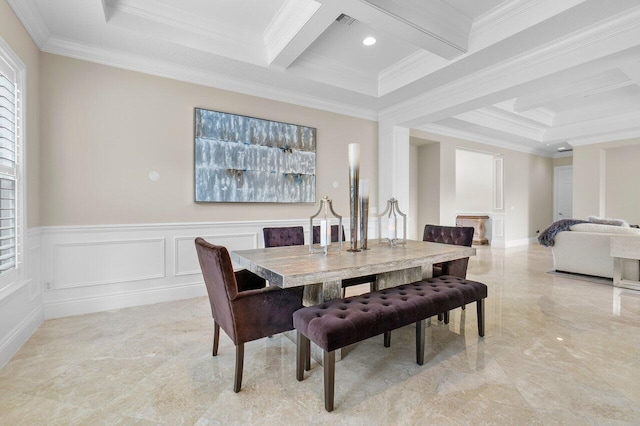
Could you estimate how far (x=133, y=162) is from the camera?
3.23 m

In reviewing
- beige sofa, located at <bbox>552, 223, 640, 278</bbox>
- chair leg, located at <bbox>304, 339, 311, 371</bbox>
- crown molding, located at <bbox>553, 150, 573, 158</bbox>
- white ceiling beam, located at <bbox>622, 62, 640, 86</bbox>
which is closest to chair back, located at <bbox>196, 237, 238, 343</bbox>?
chair leg, located at <bbox>304, 339, 311, 371</bbox>

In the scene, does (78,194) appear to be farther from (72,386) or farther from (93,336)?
(72,386)

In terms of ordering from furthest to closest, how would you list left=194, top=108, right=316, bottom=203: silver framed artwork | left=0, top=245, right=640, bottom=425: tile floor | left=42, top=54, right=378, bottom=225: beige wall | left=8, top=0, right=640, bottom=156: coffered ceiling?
left=194, top=108, right=316, bottom=203: silver framed artwork
left=42, top=54, right=378, bottom=225: beige wall
left=8, top=0, right=640, bottom=156: coffered ceiling
left=0, top=245, right=640, bottom=425: tile floor

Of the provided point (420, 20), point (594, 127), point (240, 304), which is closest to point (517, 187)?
point (594, 127)

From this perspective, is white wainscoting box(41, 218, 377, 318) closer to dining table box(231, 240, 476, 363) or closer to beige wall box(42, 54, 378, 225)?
beige wall box(42, 54, 378, 225)

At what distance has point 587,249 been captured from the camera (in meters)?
4.30

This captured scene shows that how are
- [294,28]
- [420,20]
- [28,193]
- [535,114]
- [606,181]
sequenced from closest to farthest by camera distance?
[28,193] → [420,20] → [294,28] → [535,114] → [606,181]

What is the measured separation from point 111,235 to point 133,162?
0.80 meters

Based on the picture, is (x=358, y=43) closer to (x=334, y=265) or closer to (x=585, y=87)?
(x=334, y=265)

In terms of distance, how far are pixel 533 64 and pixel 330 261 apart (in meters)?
3.06

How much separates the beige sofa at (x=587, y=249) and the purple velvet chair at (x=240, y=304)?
458 centimetres

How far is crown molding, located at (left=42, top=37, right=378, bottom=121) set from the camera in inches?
116

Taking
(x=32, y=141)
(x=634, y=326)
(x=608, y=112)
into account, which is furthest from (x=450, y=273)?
(x=608, y=112)

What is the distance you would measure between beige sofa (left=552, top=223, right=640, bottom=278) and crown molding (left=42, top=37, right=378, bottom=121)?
3.97 metres
